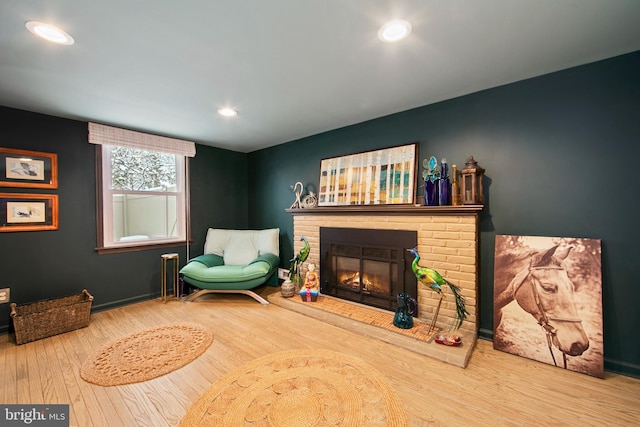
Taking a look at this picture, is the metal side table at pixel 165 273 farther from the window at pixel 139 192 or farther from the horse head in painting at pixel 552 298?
the horse head in painting at pixel 552 298

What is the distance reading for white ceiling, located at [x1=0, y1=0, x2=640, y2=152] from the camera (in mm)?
1292

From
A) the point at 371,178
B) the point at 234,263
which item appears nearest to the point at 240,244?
the point at 234,263

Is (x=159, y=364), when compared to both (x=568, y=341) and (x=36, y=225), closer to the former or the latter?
(x=36, y=225)

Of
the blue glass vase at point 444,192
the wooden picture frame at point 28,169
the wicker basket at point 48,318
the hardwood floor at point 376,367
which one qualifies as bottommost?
the hardwood floor at point 376,367

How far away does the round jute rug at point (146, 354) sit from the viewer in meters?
1.78

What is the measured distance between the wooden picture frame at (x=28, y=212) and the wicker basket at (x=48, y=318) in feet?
2.44

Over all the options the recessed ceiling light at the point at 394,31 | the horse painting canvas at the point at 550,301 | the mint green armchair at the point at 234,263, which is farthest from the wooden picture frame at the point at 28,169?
the horse painting canvas at the point at 550,301

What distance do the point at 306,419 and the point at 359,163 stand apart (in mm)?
2385

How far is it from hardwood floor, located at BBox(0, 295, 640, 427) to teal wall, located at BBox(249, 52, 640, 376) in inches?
17.2

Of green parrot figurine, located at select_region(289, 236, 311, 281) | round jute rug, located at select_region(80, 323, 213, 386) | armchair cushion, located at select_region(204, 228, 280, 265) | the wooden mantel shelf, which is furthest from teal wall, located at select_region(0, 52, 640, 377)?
round jute rug, located at select_region(80, 323, 213, 386)

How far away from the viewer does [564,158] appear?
6.28 ft

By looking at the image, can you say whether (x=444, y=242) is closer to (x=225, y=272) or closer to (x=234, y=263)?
(x=225, y=272)

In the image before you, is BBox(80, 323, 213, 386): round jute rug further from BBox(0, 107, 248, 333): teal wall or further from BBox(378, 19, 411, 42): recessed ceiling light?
BBox(378, 19, 411, 42): recessed ceiling light

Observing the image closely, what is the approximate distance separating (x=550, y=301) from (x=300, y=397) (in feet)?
6.30
